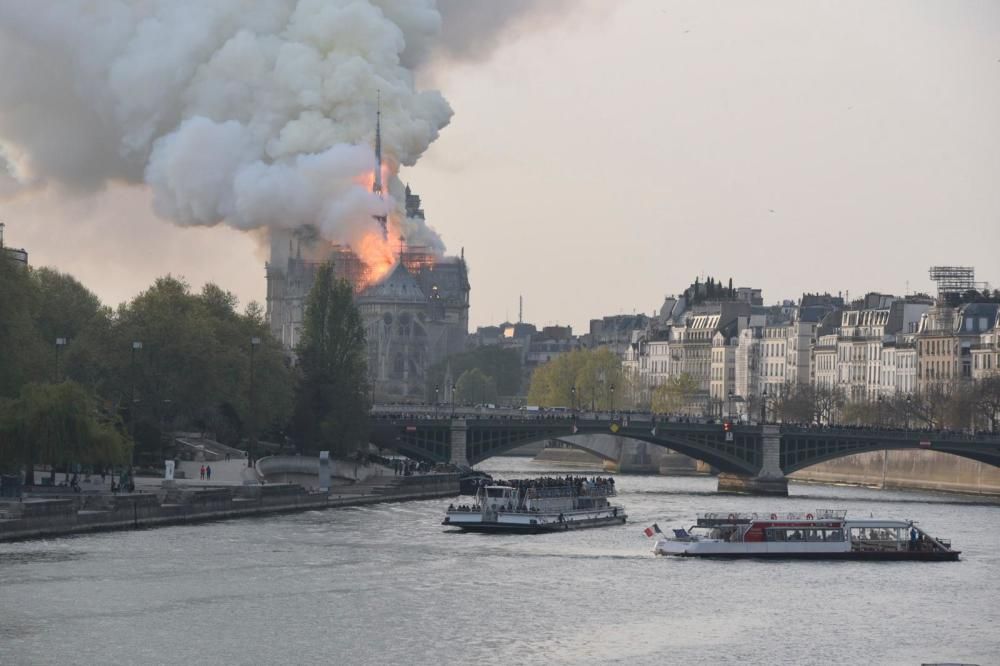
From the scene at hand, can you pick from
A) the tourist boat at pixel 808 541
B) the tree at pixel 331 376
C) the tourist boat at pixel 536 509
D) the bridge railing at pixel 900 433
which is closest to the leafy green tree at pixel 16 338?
the tourist boat at pixel 536 509

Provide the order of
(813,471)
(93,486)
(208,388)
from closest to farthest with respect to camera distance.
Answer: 1. (93,486)
2. (208,388)
3. (813,471)

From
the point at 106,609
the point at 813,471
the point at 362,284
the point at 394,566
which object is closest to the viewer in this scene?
the point at 106,609

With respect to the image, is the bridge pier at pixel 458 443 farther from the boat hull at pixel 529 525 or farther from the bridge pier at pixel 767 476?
the boat hull at pixel 529 525

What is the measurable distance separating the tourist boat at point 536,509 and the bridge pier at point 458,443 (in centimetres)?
1870

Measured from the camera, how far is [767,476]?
330 ft

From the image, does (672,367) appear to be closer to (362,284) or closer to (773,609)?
(362,284)

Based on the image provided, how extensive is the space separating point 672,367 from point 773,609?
117813 millimetres

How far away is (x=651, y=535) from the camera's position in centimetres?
7075

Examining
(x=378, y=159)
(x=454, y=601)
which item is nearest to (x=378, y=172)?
(x=378, y=159)

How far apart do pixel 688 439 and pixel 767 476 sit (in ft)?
10.6

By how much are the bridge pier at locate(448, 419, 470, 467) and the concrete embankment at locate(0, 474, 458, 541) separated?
9.99m

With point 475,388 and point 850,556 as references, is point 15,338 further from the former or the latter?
point 475,388

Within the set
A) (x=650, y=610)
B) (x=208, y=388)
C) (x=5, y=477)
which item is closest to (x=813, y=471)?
(x=208, y=388)

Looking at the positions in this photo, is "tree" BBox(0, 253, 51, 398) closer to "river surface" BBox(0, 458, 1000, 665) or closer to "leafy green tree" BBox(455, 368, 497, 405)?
"river surface" BBox(0, 458, 1000, 665)
